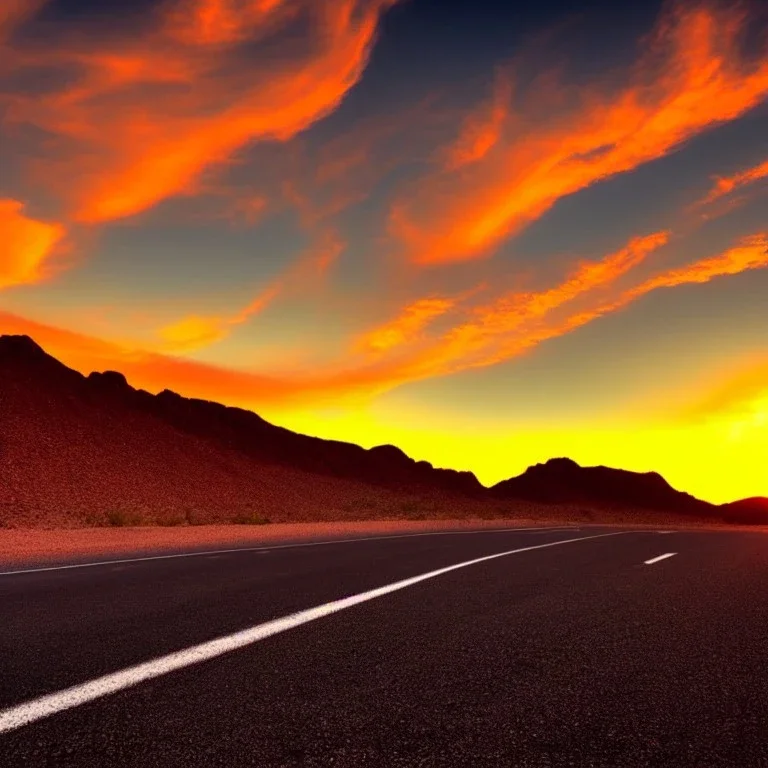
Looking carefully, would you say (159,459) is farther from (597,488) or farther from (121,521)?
(597,488)

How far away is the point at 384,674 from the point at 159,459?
6914cm

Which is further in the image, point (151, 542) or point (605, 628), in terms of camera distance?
point (151, 542)

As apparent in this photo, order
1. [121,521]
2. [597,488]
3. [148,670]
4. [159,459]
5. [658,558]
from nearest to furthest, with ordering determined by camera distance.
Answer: [148,670]
[658,558]
[121,521]
[159,459]
[597,488]

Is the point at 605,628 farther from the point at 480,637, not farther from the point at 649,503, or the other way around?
the point at 649,503

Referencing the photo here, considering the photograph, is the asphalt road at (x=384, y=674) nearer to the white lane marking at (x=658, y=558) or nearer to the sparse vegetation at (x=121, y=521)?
the white lane marking at (x=658, y=558)

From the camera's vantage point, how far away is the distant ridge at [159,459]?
54.5m

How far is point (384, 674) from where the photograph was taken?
428cm

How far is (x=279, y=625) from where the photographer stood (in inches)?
228

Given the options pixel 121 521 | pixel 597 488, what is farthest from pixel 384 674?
pixel 597 488

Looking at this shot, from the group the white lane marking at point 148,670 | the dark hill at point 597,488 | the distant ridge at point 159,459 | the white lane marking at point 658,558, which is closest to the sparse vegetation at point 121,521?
the distant ridge at point 159,459

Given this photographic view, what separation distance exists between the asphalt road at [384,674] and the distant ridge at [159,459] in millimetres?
30267

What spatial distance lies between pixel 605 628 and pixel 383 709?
2886 mm

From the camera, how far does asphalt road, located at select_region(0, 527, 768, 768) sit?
307 cm

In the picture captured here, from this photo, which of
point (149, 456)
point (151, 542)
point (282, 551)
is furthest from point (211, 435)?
point (282, 551)
